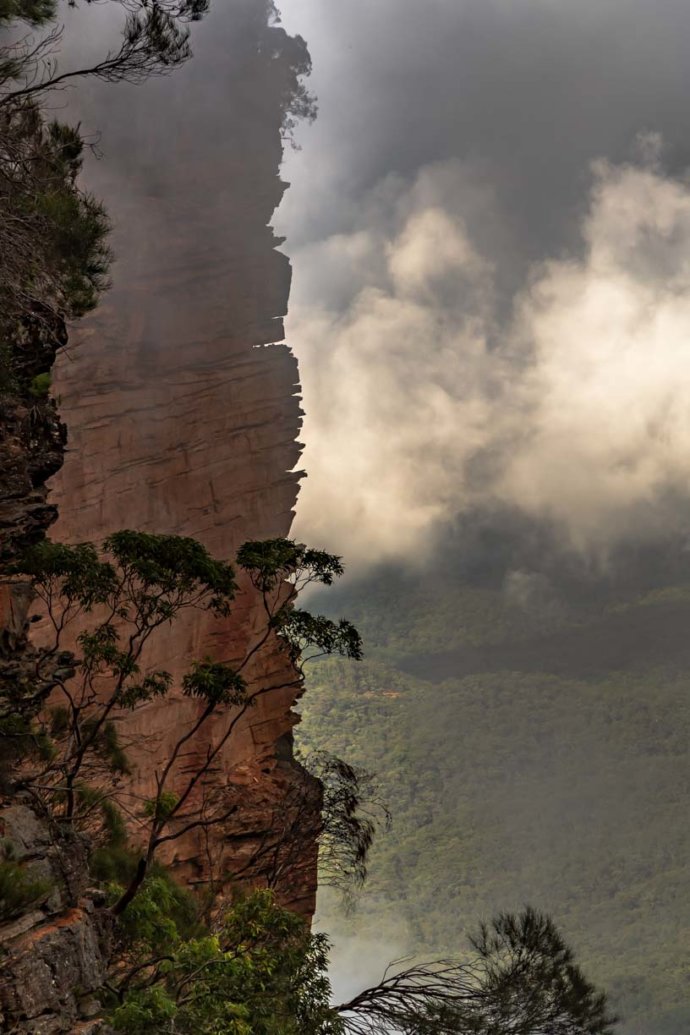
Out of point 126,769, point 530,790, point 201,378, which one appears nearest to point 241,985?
point 126,769

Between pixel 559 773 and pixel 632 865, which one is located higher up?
pixel 559 773

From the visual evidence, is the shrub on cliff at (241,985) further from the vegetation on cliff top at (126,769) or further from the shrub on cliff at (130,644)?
the shrub on cliff at (130,644)

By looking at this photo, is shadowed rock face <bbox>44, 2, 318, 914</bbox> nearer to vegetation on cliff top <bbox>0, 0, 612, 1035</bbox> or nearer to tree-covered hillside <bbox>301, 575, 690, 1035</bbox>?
vegetation on cliff top <bbox>0, 0, 612, 1035</bbox>

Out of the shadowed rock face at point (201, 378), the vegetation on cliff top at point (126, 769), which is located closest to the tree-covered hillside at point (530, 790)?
the shadowed rock face at point (201, 378)

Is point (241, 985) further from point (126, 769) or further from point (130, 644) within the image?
point (126, 769)

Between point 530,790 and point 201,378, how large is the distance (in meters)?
120

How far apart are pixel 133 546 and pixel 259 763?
1515cm

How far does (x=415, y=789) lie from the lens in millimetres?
115625

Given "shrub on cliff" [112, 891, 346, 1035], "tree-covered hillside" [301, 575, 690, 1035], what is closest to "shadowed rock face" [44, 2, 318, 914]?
"shrub on cliff" [112, 891, 346, 1035]

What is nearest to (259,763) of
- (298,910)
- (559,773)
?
(298,910)

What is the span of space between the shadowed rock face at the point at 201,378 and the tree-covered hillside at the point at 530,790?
59.0m

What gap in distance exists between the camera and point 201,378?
33.8 metres

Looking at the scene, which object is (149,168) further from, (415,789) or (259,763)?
(415,789)

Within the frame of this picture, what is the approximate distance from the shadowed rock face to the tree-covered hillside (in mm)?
58984
